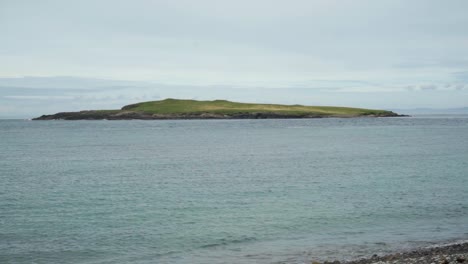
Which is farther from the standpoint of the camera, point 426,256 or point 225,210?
point 225,210

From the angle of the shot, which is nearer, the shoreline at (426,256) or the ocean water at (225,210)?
the shoreline at (426,256)

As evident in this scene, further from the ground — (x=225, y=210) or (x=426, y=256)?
(x=426, y=256)

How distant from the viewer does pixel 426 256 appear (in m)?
19.8

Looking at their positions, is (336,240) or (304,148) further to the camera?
(304,148)

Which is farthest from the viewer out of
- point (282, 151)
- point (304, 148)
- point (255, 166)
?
point (304, 148)

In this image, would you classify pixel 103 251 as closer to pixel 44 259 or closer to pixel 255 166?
pixel 44 259

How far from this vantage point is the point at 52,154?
226 feet

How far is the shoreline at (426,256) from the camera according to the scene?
60.8ft

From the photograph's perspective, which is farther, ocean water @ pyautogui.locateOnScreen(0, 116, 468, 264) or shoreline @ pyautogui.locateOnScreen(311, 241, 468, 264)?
ocean water @ pyautogui.locateOnScreen(0, 116, 468, 264)

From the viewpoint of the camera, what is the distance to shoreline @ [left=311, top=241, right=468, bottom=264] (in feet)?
60.8

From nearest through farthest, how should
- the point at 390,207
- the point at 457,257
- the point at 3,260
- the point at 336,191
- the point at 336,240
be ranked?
the point at 457,257, the point at 3,260, the point at 336,240, the point at 390,207, the point at 336,191

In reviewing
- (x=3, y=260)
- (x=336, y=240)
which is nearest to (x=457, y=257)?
(x=336, y=240)

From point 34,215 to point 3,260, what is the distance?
825cm

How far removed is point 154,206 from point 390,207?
46.4ft
